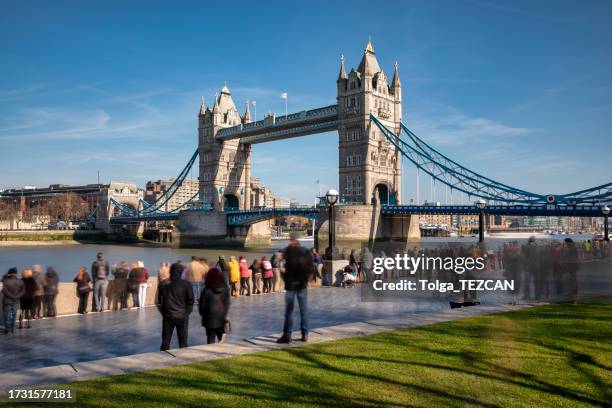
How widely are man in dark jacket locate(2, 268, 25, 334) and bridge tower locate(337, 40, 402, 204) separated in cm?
5582

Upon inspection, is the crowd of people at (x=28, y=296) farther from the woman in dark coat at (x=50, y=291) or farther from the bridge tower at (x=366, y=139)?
the bridge tower at (x=366, y=139)

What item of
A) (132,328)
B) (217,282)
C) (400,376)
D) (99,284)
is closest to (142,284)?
(99,284)

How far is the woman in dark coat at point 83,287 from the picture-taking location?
13117 mm

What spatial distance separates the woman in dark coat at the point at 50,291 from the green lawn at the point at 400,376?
6985 mm

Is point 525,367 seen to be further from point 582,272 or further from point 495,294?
point 582,272

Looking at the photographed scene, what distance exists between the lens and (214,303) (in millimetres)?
8969

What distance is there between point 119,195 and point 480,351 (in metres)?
134

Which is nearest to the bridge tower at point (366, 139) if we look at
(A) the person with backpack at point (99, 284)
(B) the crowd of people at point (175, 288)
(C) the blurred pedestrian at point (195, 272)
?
(B) the crowd of people at point (175, 288)

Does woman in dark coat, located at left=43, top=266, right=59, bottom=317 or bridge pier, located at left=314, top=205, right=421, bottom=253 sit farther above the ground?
bridge pier, located at left=314, top=205, right=421, bottom=253

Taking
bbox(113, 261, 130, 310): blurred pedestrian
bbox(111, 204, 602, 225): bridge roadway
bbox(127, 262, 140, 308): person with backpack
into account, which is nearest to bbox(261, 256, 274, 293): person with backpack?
bbox(127, 262, 140, 308): person with backpack

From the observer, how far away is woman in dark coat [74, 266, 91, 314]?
516 inches

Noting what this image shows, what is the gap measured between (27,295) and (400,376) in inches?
355

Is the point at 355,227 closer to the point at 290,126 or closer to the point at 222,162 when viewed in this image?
the point at 290,126

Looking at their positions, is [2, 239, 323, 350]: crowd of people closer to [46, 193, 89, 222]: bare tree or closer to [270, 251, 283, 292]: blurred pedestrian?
[270, 251, 283, 292]: blurred pedestrian
